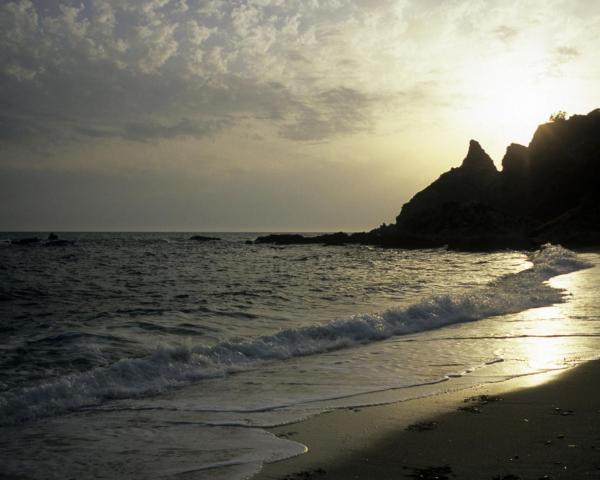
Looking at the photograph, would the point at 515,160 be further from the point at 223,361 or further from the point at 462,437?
the point at 462,437

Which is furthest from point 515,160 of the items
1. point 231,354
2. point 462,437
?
point 462,437

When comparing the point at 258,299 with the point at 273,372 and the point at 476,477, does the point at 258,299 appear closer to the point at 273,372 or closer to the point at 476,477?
the point at 273,372

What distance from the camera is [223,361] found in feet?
35.5

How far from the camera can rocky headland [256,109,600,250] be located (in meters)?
80.4

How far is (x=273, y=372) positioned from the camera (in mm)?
10039

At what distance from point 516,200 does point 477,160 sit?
1702 centimetres

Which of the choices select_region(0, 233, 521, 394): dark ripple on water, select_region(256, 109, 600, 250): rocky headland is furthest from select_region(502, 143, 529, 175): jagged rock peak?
select_region(0, 233, 521, 394): dark ripple on water

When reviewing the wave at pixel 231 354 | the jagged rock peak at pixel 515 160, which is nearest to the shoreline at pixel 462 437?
the wave at pixel 231 354

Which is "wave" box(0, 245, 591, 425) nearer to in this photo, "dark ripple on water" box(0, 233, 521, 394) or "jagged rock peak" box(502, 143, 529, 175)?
"dark ripple on water" box(0, 233, 521, 394)

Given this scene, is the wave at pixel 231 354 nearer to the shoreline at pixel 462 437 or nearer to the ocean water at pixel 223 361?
the ocean water at pixel 223 361

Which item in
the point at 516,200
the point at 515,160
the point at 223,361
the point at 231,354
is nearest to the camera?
the point at 223,361

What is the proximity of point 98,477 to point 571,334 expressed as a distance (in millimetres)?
11194

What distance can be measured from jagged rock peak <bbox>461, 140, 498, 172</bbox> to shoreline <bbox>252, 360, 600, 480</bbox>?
396ft

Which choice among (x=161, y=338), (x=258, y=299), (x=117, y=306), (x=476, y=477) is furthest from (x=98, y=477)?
(x=258, y=299)
